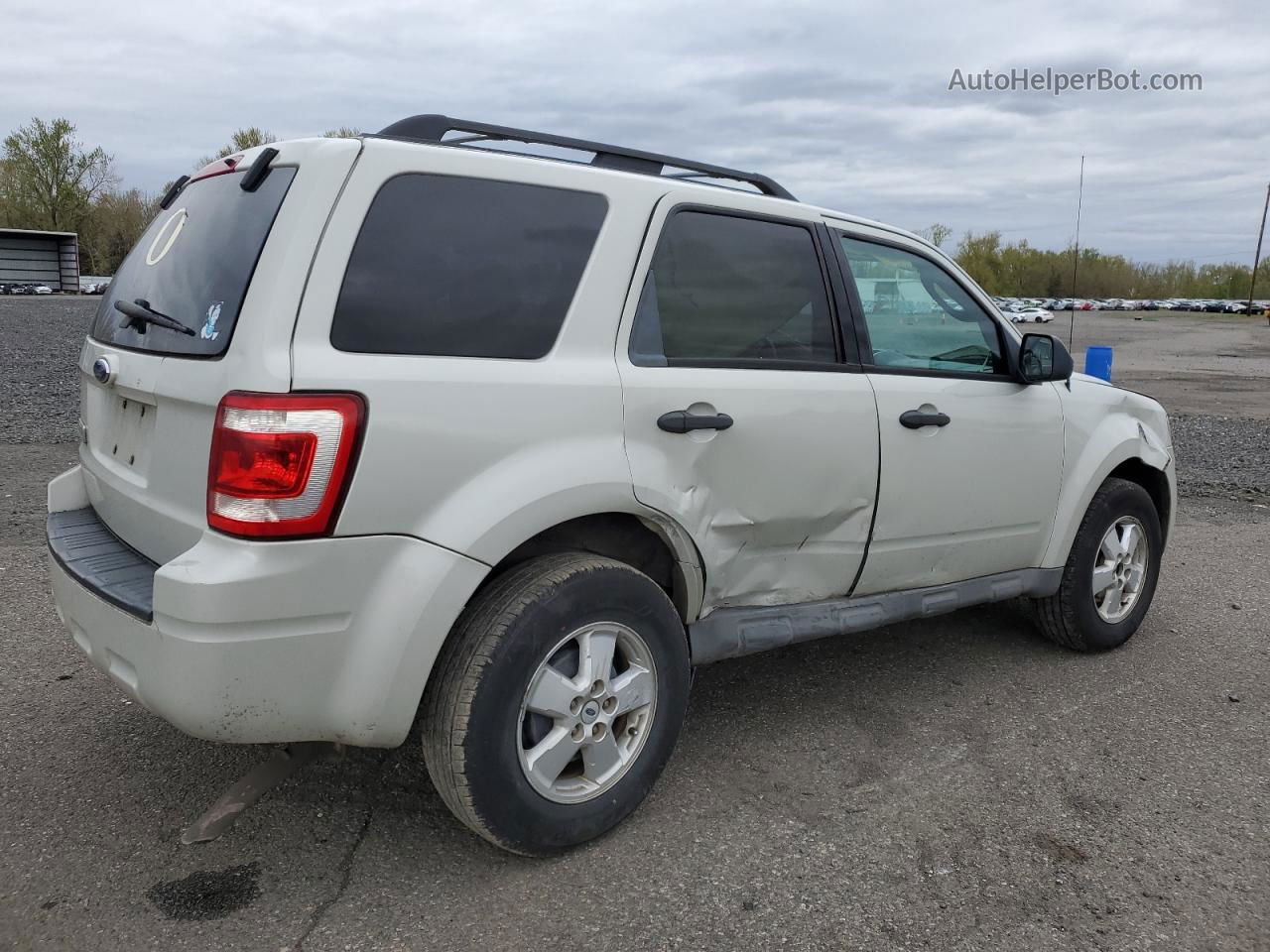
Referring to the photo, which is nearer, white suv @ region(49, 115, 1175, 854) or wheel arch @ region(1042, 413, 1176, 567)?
white suv @ region(49, 115, 1175, 854)

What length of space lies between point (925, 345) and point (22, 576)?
4.46 metres

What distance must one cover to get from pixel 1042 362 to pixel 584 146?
6.55 ft

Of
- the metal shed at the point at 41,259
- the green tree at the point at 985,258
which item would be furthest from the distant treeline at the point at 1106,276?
the metal shed at the point at 41,259

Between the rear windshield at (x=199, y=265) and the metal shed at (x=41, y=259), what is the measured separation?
6731 cm

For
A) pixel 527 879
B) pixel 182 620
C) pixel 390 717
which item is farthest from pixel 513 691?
pixel 182 620

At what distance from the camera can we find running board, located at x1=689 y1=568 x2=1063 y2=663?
325 cm

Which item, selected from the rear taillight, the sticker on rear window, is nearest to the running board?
the rear taillight

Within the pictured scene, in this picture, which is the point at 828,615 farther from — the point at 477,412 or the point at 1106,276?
the point at 1106,276

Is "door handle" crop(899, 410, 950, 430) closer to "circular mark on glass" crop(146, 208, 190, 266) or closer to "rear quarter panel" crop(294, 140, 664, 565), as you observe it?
"rear quarter panel" crop(294, 140, 664, 565)

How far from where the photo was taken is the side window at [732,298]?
308cm

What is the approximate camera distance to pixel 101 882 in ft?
8.81

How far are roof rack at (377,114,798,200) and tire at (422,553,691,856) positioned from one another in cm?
120

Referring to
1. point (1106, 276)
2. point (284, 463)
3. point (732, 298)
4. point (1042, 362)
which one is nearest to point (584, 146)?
point (732, 298)

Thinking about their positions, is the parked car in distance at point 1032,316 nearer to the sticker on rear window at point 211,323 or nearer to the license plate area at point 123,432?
the license plate area at point 123,432
